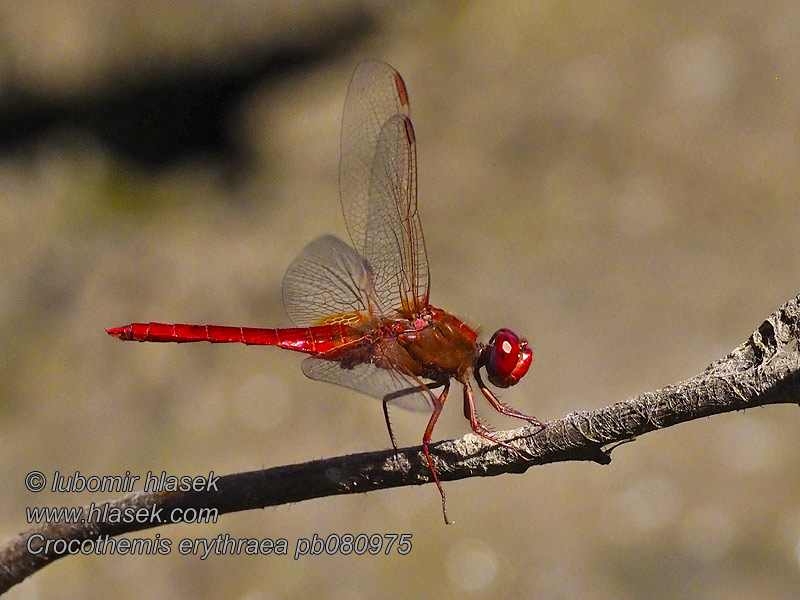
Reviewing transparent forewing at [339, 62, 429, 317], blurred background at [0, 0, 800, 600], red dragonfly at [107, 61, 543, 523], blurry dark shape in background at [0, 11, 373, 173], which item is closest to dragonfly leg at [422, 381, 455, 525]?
red dragonfly at [107, 61, 543, 523]

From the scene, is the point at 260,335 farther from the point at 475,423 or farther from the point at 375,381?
the point at 475,423

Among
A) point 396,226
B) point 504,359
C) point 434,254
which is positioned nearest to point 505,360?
point 504,359

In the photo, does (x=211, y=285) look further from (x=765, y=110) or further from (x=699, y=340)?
(x=765, y=110)

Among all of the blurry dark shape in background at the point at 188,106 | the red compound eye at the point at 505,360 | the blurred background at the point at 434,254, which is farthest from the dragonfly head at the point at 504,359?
the blurry dark shape in background at the point at 188,106

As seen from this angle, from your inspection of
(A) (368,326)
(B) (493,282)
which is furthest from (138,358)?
(A) (368,326)

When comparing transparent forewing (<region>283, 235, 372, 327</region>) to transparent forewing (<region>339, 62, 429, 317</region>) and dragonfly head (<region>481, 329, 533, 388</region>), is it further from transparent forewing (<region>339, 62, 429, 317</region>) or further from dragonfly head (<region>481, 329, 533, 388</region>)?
dragonfly head (<region>481, 329, 533, 388</region>)

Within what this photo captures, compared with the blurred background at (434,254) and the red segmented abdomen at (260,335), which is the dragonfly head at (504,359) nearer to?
the red segmented abdomen at (260,335)
